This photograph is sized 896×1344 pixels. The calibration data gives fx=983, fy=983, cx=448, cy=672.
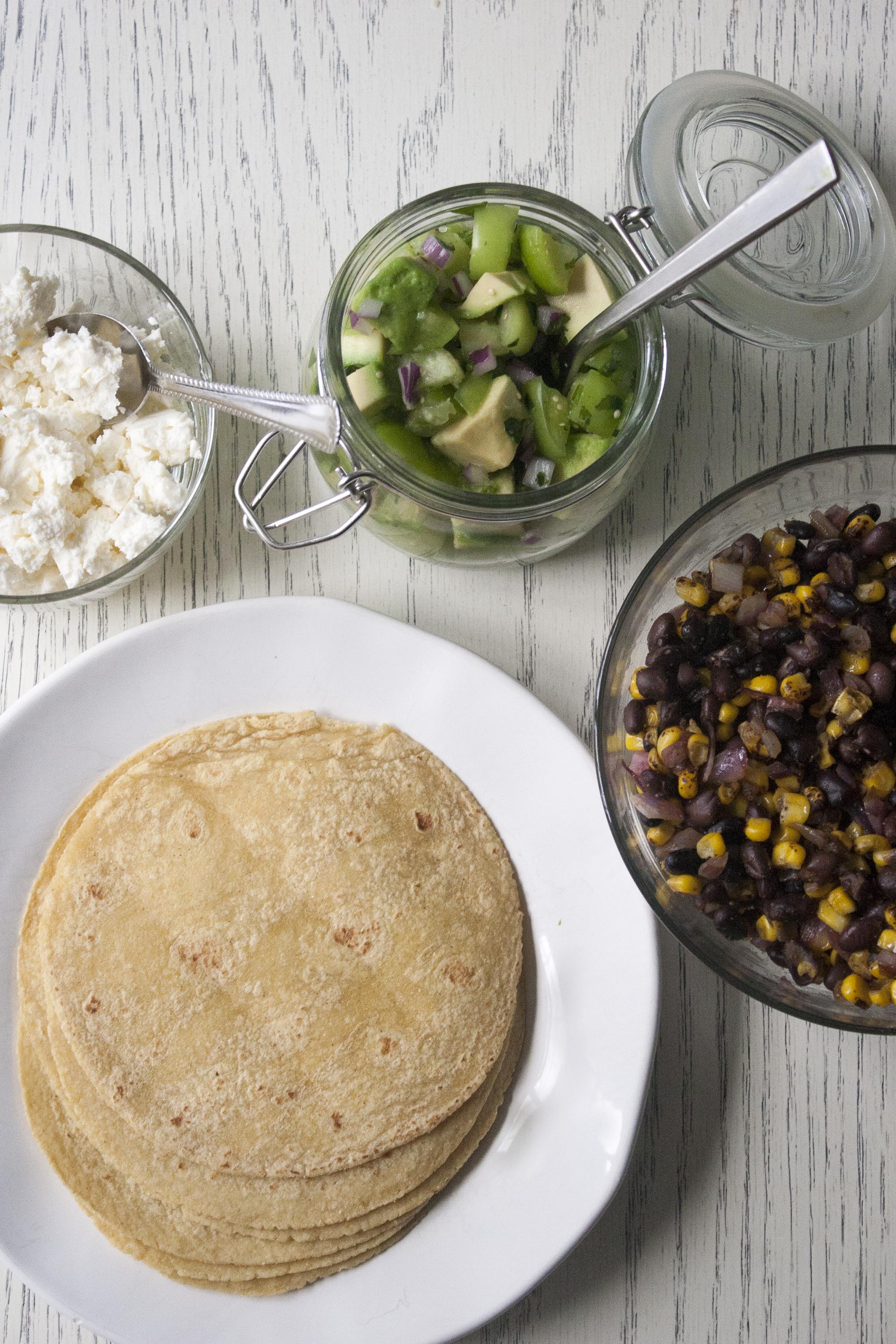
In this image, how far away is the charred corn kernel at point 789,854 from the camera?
53.1 inches

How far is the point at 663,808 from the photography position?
1405 mm

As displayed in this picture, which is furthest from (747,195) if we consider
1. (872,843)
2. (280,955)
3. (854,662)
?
(280,955)

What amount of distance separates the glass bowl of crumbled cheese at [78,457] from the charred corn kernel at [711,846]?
3.11 ft

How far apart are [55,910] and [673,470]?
1.28m

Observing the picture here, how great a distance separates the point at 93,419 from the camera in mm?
1561

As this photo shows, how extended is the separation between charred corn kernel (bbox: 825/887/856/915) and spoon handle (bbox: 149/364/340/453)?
3.05 ft

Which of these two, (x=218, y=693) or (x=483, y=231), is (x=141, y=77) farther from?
(x=218, y=693)

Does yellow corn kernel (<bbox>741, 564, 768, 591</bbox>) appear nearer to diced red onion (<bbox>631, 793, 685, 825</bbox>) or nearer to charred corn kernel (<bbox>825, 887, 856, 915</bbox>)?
diced red onion (<bbox>631, 793, 685, 825</bbox>)

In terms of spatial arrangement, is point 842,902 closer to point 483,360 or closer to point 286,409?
point 483,360

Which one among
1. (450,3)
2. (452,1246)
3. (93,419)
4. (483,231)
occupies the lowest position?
(452,1246)

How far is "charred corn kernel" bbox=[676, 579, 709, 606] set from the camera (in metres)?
1.43

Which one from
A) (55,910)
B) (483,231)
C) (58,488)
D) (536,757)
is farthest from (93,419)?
(536,757)

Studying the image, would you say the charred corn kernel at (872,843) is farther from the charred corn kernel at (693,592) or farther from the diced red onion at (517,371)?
the diced red onion at (517,371)

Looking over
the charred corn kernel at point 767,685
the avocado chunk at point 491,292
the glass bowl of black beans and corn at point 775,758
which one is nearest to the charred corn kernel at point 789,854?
the glass bowl of black beans and corn at point 775,758
